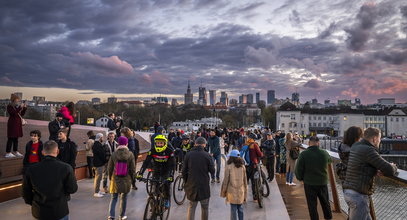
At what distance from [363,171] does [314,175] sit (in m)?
1.85

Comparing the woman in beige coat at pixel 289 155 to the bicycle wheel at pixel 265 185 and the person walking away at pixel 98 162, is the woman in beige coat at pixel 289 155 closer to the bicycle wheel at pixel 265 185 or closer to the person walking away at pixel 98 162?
the bicycle wheel at pixel 265 185

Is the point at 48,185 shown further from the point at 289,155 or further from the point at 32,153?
the point at 289,155

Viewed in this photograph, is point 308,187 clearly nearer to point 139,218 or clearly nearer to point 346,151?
point 346,151

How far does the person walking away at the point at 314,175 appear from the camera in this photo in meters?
6.44

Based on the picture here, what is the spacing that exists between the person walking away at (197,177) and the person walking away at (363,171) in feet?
8.20

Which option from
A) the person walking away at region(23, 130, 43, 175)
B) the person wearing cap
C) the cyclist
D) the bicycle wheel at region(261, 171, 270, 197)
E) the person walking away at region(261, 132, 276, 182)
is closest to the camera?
the cyclist

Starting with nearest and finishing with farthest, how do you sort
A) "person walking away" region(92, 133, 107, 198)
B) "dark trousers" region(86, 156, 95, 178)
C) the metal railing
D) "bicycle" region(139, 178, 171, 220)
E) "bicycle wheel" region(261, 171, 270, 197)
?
the metal railing
"bicycle" region(139, 178, 171, 220)
"person walking away" region(92, 133, 107, 198)
"bicycle wheel" region(261, 171, 270, 197)
"dark trousers" region(86, 156, 95, 178)

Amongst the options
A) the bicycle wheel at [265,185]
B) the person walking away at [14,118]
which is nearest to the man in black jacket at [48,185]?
the bicycle wheel at [265,185]

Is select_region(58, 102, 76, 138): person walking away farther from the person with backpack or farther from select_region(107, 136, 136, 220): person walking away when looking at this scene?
the person with backpack

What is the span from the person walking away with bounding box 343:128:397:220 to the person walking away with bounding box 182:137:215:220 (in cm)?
250

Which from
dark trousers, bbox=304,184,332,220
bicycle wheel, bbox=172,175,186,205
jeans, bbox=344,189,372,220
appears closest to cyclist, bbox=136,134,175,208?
bicycle wheel, bbox=172,175,186,205

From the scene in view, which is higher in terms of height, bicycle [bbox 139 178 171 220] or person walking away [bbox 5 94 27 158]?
person walking away [bbox 5 94 27 158]

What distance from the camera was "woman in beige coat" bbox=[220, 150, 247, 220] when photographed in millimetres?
6305

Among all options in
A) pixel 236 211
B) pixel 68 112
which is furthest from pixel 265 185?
pixel 68 112
